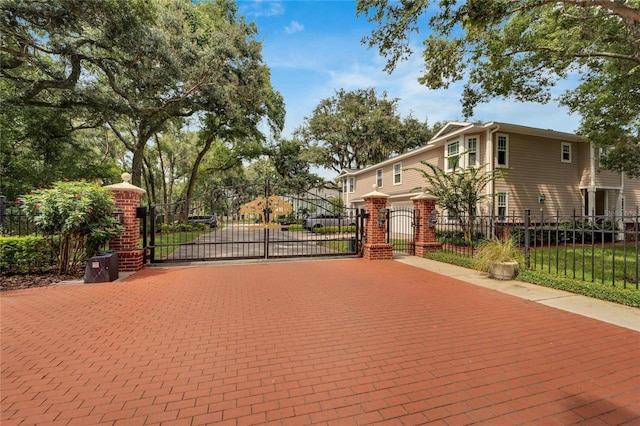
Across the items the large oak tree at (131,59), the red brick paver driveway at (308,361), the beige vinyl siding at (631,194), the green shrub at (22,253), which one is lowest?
the red brick paver driveway at (308,361)

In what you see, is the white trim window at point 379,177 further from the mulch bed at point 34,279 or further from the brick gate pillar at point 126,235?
the mulch bed at point 34,279

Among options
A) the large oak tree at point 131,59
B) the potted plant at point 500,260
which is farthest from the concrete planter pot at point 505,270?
the large oak tree at point 131,59

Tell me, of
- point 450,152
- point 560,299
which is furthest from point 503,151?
point 560,299

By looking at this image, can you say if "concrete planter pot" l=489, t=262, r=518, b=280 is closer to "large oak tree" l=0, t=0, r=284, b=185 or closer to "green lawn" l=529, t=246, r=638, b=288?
"green lawn" l=529, t=246, r=638, b=288

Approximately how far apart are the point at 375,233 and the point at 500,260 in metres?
3.58

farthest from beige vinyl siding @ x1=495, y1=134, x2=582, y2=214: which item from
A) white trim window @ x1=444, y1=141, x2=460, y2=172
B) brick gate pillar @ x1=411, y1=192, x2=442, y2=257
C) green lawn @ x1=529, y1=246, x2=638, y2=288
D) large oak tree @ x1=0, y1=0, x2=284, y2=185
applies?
large oak tree @ x1=0, y1=0, x2=284, y2=185

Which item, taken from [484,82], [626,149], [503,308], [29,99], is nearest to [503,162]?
[484,82]

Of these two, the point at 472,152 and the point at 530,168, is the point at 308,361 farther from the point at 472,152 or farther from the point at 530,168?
the point at 530,168

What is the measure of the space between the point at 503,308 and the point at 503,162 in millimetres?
12204

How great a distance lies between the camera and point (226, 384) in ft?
8.74

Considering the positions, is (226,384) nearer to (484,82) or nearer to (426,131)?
(484,82)

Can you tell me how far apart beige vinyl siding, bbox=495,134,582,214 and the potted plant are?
28.2ft

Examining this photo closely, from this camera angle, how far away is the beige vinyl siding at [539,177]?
14805mm

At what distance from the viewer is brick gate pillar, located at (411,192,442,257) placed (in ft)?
33.1
